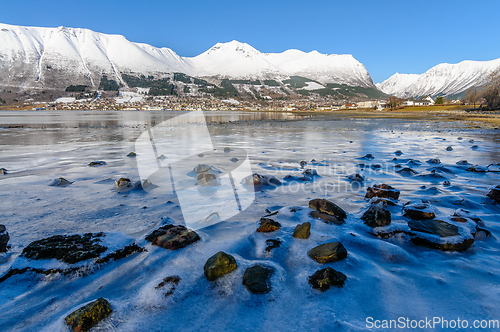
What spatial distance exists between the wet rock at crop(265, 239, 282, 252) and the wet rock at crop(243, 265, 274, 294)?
405 millimetres

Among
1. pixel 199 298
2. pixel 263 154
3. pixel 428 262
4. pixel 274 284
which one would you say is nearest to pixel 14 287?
pixel 199 298

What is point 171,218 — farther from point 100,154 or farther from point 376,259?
point 100,154

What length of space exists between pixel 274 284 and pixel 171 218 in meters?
1.96

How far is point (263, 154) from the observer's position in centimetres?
942

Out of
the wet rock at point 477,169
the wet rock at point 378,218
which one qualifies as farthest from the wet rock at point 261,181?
the wet rock at point 477,169

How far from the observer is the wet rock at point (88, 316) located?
1.63 m

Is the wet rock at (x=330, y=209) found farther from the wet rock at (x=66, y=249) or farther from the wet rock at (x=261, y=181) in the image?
the wet rock at (x=66, y=249)

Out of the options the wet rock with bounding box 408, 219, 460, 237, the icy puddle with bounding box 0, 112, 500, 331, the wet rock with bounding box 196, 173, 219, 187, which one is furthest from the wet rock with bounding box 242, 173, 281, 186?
the wet rock with bounding box 408, 219, 460, 237

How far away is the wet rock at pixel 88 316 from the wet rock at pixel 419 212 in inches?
150

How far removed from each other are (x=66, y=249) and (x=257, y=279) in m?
2.08

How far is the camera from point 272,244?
2785mm

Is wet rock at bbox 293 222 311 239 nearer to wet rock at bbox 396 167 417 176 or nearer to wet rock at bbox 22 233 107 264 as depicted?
wet rock at bbox 22 233 107 264

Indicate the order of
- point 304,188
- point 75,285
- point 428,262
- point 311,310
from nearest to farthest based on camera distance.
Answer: point 311,310 < point 75,285 < point 428,262 < point 304,188

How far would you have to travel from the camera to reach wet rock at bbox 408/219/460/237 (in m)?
2.83
